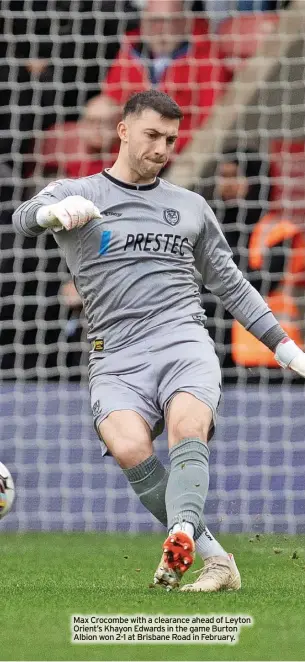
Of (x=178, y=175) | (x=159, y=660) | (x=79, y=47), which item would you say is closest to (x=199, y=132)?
(x=178, y=175)

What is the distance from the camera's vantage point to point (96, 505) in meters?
9.76

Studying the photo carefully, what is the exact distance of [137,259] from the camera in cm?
631

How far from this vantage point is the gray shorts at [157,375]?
19.8ft

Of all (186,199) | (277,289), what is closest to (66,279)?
(277,289)

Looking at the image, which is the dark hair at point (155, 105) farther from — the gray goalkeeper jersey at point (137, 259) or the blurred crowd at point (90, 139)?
the blurred crowd at point (90, 139)

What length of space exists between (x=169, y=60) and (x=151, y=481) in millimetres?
4873

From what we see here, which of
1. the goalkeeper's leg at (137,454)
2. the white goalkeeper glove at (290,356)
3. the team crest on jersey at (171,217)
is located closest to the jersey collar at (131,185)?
the team crest on jersey at (171,217)

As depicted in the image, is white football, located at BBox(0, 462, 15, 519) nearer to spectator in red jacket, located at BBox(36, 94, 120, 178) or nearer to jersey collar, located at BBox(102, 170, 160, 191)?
jersey collar, located at BBox(102, 170, 160, 191)

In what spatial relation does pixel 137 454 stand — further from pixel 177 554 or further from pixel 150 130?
pixel 150 130

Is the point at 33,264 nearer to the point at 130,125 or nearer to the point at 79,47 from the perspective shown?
the point at 79,47

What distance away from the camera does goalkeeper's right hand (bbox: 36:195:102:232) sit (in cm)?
578

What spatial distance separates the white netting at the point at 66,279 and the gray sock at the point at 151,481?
11.2 feet

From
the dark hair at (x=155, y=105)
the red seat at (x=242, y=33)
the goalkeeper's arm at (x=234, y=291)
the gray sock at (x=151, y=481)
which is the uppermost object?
the red seat at (x=242, y=33)

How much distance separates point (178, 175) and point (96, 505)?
2.38 m
